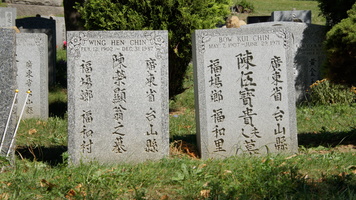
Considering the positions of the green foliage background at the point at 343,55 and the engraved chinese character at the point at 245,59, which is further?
the green foliage background at the point at 343,55

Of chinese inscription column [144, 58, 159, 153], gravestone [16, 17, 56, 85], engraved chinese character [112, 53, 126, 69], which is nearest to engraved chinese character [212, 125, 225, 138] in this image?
chinese inscription column [144, 58, 159, 153]

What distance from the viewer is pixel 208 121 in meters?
5.39

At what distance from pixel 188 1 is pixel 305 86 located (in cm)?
339

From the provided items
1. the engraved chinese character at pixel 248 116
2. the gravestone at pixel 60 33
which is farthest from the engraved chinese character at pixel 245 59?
the gravestone at pixel 60 33

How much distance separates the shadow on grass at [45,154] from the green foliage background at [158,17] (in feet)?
7.31

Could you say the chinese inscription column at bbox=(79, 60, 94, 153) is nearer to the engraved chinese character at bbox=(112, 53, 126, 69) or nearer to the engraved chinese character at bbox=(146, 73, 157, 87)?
the engraved chinese character at bbox=(112, 53, 126, 69)

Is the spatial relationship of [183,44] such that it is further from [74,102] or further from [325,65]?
[74,102]

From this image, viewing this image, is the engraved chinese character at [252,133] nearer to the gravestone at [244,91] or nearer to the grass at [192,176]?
the gravestone at [244,91]

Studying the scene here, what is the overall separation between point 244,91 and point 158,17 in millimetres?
2575

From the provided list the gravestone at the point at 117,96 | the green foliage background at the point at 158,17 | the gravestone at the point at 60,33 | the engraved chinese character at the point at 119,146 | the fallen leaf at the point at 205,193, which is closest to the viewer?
the fallen leaf at the point at 205,193

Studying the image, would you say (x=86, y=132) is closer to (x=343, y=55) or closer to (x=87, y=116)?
(x=87, y=116)

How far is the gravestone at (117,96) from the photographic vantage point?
5066mm

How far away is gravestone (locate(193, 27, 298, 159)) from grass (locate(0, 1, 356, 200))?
0.90 feet

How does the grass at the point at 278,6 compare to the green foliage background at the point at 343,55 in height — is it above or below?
above
